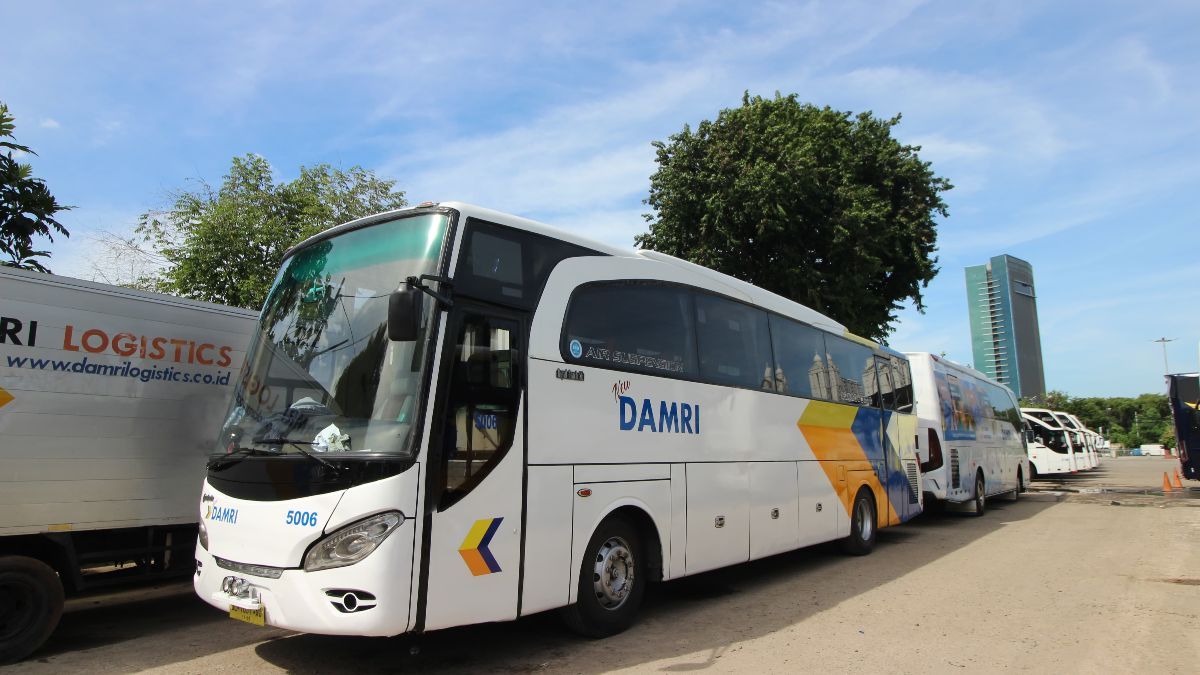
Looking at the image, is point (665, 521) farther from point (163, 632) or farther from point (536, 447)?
point (163, 632)

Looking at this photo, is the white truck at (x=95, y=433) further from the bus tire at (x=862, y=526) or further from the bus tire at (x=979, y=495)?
the bus tire at (x=979, y=495)

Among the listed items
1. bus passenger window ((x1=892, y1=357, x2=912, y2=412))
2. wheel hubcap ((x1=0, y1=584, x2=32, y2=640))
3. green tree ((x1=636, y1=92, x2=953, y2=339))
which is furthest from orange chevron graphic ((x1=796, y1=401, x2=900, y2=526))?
green tree ((x1=636, y1=92, x2=953, y2=339))

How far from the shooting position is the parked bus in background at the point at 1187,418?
62.0 ft

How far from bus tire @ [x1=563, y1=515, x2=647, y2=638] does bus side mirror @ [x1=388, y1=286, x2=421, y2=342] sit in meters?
2.40

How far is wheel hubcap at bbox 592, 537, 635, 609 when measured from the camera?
19.9 feet

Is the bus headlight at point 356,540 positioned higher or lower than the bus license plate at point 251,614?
higher

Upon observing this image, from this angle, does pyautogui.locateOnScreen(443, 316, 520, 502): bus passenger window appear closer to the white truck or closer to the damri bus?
the damri bus

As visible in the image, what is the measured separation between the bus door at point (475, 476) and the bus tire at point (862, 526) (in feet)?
22.7

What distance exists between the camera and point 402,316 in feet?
15.0

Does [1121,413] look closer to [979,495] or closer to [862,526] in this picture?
[979,495]

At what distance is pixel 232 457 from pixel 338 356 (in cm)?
108

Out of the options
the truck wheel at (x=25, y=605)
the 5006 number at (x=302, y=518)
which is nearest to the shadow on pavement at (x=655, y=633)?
the 5006 number at (x=302, y=518)

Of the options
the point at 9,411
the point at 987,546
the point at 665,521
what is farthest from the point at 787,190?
the point at 9,411

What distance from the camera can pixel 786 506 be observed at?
8758mm
